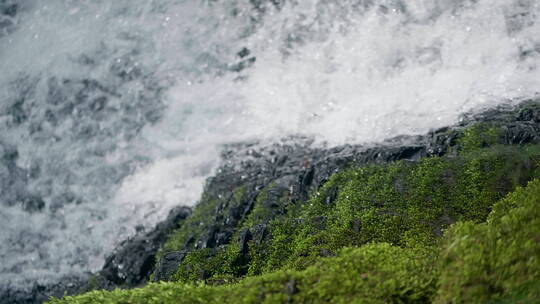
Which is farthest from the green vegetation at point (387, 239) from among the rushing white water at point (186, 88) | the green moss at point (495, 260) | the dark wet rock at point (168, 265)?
the rushing white water at point (186, 88)

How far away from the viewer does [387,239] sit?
1425cm

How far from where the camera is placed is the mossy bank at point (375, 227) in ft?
32.6

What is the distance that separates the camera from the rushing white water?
85.0 ft

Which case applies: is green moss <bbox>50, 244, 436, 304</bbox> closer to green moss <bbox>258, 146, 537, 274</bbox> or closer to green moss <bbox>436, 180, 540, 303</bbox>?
green moss <bbox>436, 180, 540, 303</bbox>

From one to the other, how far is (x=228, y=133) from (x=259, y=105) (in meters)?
2.52

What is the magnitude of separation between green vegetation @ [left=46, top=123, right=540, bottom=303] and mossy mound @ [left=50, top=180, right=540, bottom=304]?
21mm

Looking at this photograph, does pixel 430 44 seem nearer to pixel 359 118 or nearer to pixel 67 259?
pixel 359 118

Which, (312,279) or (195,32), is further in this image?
(195,32)

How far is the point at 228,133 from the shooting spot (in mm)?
29484

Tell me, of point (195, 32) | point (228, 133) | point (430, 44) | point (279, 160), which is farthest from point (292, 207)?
point (195, 32)

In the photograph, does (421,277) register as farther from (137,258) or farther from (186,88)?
(186,88)

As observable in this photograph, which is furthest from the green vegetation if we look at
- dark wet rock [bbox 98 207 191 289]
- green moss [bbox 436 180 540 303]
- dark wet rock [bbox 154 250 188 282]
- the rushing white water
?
the rushing white water

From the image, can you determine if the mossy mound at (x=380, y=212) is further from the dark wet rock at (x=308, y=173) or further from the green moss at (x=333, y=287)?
the green moss at (x=333, y=287)

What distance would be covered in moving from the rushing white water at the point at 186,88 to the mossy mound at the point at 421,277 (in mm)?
11538
